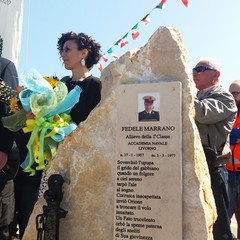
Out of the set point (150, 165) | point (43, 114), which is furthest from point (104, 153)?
point (43, 114)

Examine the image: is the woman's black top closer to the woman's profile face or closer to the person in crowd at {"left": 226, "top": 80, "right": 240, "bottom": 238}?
the woman's profile face

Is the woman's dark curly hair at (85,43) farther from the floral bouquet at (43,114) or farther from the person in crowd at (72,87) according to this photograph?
the floral bouquet at (43,114)

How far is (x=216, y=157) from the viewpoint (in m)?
3.17

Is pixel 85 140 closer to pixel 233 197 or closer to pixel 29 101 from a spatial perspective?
pixel 29 101

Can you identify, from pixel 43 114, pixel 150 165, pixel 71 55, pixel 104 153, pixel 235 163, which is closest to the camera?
pixel 150 165

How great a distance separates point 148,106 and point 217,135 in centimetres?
106

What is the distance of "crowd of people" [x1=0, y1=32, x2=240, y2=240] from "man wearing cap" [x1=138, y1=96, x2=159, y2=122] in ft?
1.97

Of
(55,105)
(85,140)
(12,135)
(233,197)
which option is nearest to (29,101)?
(55,105)

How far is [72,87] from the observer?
324cm

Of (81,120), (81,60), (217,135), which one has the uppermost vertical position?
(81,60)

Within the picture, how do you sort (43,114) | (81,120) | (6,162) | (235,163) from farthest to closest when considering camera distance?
(235,163) < (81,120) < (6,162) < (43,114)

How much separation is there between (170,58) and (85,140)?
774 millimetres

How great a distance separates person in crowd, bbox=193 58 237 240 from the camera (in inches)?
119

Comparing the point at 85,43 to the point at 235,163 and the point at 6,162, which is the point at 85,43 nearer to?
the point at 6,162
